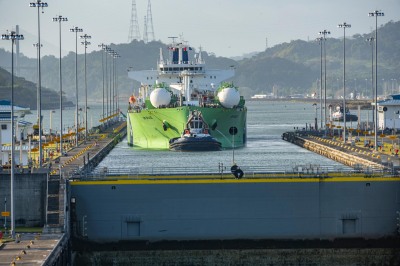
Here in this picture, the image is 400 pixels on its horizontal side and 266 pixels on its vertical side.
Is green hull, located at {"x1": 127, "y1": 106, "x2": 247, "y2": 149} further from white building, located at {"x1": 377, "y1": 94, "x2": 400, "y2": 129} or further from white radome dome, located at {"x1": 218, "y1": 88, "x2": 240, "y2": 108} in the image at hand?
white building, located at {"x1": 377, "y1": 94, "x2": 400, "y2": 129}

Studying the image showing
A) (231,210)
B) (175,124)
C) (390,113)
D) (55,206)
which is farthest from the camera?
(390,113)

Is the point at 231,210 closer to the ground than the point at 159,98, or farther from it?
closer to the ground

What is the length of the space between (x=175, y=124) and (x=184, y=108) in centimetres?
209

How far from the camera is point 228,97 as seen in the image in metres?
96.1

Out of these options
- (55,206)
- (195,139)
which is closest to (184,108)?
(195,139)

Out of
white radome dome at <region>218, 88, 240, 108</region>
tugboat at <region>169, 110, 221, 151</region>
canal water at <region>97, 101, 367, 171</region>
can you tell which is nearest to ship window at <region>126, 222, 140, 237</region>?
canal water at <region>97, 101, 367, 171</region>

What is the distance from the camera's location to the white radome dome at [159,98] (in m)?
96.0

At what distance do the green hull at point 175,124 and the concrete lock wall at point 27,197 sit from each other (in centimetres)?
4020

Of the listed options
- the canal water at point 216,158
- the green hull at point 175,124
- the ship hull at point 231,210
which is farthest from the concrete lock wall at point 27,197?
the green hull at point 175,124

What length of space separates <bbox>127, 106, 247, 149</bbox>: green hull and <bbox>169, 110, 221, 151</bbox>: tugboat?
0.76 meters

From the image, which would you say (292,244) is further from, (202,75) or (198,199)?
(202,75)

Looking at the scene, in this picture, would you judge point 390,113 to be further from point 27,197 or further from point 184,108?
→ point 27,197

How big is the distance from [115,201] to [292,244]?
25.9ft

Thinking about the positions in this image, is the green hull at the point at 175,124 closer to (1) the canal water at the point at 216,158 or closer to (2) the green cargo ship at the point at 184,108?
(2) the green cargo ship at the point at 184,108
